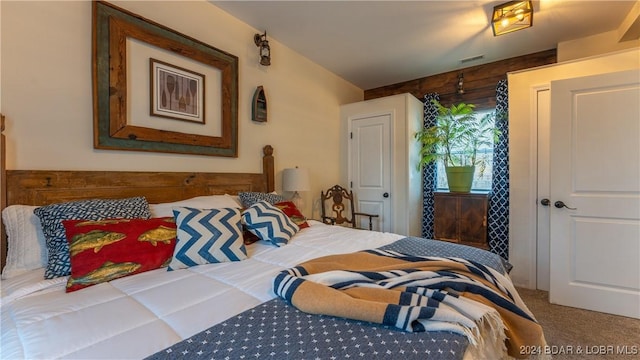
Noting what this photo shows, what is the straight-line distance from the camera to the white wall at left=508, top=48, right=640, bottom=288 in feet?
9.22

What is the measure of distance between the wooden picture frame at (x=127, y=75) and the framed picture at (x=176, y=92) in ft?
0.18

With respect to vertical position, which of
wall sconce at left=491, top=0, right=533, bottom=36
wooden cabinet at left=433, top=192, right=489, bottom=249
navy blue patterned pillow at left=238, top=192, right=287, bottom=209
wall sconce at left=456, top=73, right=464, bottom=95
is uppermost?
wall sconce at left=491, top=0, right=533, bottom=36

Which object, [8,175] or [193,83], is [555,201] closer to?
[193,83]

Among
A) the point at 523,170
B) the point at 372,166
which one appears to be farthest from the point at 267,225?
the point at 523,170

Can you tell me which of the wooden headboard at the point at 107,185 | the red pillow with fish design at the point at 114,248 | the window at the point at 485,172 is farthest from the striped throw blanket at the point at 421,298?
the window at the point at 485,172

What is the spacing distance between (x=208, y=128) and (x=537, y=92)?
324cm

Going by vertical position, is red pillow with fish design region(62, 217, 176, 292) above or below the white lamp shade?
below

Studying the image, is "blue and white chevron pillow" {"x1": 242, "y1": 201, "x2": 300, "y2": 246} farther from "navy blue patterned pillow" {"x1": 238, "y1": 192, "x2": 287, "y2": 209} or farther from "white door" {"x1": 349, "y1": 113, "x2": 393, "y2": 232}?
"white door" {"x1": 349, "y1": 113, "x2": 393, "y2": 232}

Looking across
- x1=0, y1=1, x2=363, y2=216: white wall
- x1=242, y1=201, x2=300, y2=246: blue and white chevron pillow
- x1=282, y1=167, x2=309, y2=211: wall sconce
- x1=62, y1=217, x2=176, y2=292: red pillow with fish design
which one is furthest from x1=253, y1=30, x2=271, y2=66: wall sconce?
x1=62, y1=217, x2=176, y2=292: red pillow with fish design

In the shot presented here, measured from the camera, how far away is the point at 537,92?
279cm

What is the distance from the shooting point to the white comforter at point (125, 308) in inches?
28.6

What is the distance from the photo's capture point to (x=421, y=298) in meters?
0.89

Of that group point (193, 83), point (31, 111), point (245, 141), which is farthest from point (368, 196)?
point (31, 111)

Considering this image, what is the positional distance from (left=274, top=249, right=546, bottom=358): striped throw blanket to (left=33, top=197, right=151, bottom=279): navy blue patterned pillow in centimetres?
98
